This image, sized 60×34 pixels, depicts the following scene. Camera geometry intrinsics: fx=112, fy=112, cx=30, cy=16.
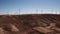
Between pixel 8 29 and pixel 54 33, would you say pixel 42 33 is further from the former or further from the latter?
pixel 8 29

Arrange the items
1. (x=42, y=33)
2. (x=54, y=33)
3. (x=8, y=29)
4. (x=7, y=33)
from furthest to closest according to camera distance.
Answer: (x=8, y=29)
(x=7, y=33)
(x=42, y=33)
(x=54, y=33)

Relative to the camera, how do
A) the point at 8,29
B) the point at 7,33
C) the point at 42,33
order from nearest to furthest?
the point at 42,33
the point at 7,33
the point at 8,29

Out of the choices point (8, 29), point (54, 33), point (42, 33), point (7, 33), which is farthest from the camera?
point (8, 29)

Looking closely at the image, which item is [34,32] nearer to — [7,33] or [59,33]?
[59,33]

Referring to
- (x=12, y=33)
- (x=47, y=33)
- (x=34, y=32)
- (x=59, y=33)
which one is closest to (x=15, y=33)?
(x=12, y=33)

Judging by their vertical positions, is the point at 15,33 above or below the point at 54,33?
below

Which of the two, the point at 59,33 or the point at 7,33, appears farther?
the point at 7,33

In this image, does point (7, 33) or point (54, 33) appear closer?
point (54, 33)

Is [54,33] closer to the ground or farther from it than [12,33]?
farther from it

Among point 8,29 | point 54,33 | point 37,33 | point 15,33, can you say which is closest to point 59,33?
point 54,33
